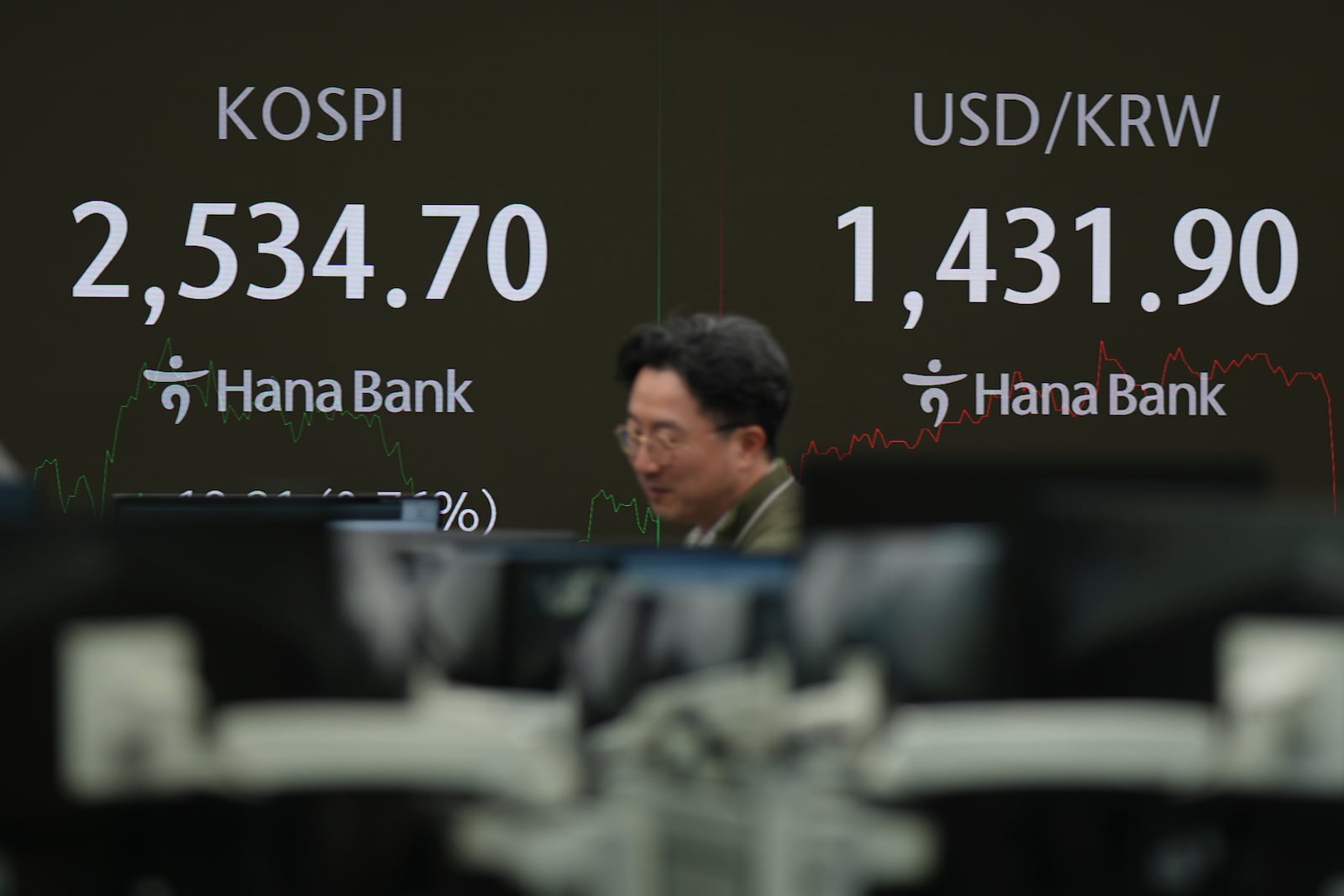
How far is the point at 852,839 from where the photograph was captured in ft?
2.28

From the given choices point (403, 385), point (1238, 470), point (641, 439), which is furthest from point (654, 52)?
point (1238, 470)

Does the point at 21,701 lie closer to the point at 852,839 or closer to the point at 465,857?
the point at 465,857

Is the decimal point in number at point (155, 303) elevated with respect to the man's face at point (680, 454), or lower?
elevated

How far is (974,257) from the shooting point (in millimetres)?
4191

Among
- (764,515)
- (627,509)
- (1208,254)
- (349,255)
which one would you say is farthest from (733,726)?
(1208,254)

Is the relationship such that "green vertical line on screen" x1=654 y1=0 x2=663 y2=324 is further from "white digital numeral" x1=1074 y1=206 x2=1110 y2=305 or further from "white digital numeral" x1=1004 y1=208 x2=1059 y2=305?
"white digital numeral" x1=1074 y1=206 x2=1110 y2=305

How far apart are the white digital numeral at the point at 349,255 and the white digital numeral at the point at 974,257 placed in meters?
1.58

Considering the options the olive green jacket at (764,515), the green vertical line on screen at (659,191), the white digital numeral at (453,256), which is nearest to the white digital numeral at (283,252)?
the white digital numeral at (453,256)

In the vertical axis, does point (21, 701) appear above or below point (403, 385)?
below

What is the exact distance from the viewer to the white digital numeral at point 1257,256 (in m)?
4.25

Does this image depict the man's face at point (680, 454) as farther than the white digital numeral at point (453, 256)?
No

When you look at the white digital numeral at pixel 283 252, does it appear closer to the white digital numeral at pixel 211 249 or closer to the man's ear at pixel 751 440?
the white digital numeral at pixel 211 249

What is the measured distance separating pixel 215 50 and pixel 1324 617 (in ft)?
12.8

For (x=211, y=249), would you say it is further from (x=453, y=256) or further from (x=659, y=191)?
(x=659, y=191)
